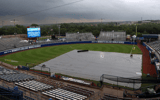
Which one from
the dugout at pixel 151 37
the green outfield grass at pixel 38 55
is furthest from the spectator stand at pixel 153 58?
the dugout at pixel 151 37

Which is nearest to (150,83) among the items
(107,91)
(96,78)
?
(107,91)

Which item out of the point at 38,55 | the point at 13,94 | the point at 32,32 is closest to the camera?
the point at 13,94

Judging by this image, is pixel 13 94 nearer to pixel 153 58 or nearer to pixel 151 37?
pixel 153 58

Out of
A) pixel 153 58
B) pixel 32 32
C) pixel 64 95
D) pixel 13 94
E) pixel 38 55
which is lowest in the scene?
pixel 64 95

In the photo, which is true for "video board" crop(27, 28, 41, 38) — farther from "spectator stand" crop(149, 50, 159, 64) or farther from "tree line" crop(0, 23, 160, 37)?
"tree line" crop(0, 23, 160, 37)

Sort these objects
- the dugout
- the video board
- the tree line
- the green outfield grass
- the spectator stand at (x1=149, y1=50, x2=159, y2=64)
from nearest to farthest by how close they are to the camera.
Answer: the spectator stand at (x1=149, y1=50, x2=159, y2=64) → the green outfield grass → the dugout → the video board → the tree line

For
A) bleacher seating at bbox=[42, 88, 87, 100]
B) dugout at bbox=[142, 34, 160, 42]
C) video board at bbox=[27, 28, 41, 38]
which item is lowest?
bleacher seating at bbox=[42, 88, 87, 100]

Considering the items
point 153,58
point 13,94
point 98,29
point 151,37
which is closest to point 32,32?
point 153,58

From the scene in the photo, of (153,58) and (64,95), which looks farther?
(153,58)

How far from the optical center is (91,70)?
2631cm

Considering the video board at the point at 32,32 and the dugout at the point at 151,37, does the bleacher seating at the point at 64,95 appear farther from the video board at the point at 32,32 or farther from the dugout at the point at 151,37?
the dugout at the point at 151,37

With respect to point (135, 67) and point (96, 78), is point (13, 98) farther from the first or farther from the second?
point (135, 67)

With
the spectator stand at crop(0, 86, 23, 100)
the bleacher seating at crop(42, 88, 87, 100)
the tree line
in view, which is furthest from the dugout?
the spectator stand at crop(0, 86, 23, 100)

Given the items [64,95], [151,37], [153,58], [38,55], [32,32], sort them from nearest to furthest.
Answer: [64,95], [153,58], [38,55], [151,37], [32,32]
